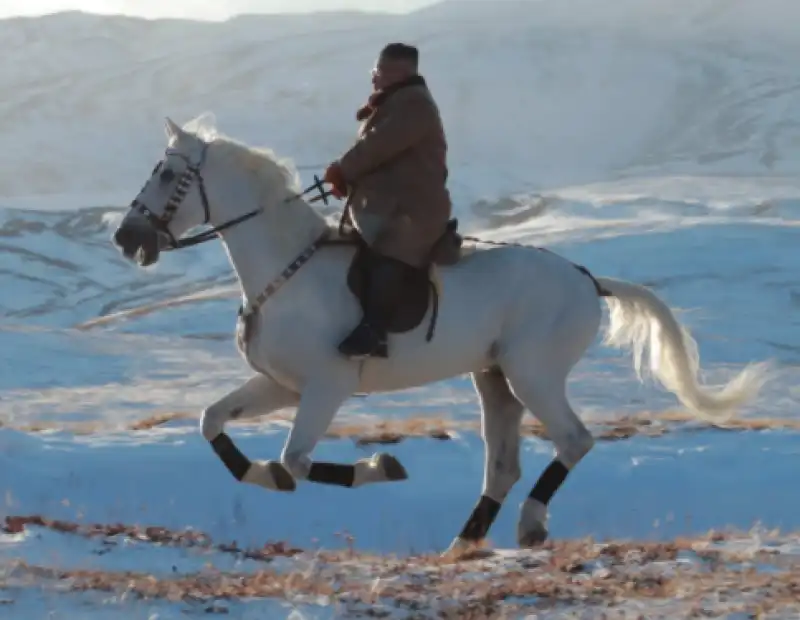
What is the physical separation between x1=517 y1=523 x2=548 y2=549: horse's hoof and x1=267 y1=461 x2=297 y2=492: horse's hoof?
1591 millimetres

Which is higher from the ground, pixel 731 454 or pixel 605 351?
pixel 731 454

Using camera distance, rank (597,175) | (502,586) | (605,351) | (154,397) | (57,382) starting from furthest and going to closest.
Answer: (597,175), (605,351), (57,382), (154,397), (502,586)

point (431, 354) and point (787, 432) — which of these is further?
point (787, 432)

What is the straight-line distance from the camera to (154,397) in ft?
96.2

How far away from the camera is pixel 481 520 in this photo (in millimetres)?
9250

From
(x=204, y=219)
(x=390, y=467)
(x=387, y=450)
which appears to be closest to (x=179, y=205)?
(x=204, y=219)

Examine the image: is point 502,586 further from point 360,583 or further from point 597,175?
point 597,175

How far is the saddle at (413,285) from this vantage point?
27.3 feet

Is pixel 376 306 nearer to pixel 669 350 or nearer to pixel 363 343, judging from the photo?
pixel 363 343

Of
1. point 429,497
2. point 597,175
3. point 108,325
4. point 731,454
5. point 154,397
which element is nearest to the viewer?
point 429,497

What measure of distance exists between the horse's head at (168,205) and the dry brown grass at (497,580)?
1.74 m

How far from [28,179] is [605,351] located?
143702 millimetres

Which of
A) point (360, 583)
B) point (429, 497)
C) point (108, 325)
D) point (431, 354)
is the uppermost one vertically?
point (431, 354)

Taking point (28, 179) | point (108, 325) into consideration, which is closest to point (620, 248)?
point (108, 325)
